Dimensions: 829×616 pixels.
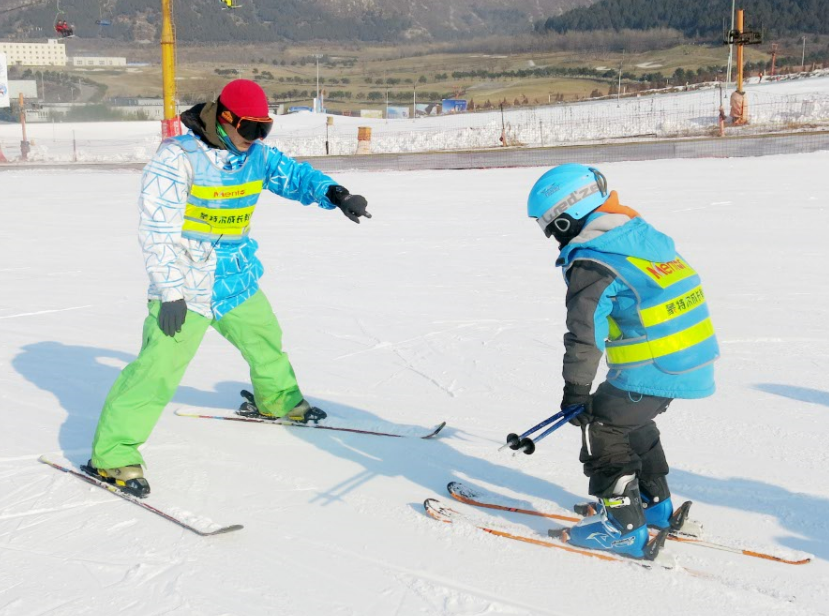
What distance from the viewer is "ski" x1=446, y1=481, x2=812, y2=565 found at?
3.22 meters

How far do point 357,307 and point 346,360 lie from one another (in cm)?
151

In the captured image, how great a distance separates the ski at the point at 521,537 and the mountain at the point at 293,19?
93187 mm

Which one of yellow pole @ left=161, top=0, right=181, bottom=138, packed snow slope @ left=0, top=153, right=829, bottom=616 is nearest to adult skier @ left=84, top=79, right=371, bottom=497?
packed snow slope @ left=0, top=153, right=829, bottom=616

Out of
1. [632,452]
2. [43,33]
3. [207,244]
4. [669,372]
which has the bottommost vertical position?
[632,452]

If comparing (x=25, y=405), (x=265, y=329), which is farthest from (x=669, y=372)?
(x=25, y=405)

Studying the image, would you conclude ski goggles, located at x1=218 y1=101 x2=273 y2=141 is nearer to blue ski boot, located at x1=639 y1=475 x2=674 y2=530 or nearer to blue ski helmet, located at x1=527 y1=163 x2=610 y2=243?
blue ski helmet, located at x1=527 y1=163 x2=610 y2=243

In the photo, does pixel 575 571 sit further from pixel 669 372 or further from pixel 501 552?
pixel 669 372

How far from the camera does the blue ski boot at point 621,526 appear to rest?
3.19 meters

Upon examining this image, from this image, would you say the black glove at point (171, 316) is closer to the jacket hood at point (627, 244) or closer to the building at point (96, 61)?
the jacket hood at point (627, 244)

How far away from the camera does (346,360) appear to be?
5969mm

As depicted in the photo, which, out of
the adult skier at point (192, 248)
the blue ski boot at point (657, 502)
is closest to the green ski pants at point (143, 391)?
the adult skier at point (192, 248)

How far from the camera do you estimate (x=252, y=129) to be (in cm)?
387

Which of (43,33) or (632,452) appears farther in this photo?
(43,33)

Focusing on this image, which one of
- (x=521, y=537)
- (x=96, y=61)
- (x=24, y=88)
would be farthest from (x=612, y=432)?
(x=96, y=61)
